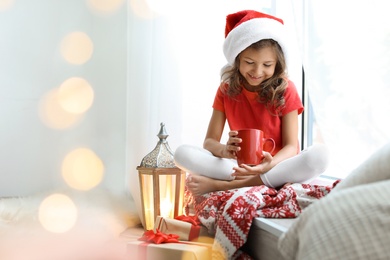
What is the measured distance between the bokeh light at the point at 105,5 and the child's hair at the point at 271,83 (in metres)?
1.08

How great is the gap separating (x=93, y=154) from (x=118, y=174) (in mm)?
162

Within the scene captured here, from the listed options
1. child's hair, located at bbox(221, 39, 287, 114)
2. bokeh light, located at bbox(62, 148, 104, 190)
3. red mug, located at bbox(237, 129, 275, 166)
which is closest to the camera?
red mug, located at bbox(237, 129, 275, 166)

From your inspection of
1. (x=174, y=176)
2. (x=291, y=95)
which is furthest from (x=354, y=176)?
(x=174, y=176)

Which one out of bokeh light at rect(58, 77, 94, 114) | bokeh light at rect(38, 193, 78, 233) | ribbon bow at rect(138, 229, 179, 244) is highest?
bokeh light at rect(58, 77, 94, 114)

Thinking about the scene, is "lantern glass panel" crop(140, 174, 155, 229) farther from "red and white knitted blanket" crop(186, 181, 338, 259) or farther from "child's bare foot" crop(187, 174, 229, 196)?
"red and white knitted blanket" crop(186, 181, 338, 259)

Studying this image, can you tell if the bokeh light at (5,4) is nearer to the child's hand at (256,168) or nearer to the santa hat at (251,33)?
the santa hat at (251,33)

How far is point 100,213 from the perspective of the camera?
220 cm

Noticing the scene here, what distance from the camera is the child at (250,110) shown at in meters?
1.66

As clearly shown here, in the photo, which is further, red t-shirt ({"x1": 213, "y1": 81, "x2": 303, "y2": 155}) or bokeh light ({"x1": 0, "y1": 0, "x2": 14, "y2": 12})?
bokeh light ({"x1": 0, "y1": 0, "x2": 14, "y2": 12})

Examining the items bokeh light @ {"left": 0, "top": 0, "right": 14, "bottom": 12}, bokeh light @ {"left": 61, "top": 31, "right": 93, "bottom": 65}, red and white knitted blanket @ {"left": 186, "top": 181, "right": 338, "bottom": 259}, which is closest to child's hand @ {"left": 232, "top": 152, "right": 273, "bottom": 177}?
red and white knitted blanket @ {"left": 186, "top": 181, "right": 338, "bottom": 259}

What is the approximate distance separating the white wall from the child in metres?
0.92

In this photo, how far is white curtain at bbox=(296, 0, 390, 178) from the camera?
1.46 meters

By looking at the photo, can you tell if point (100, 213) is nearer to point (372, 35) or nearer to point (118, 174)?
point (118, 174)

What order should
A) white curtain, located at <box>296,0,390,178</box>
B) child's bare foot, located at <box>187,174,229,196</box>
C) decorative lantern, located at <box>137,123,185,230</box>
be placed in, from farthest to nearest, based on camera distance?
decorative lantern, located at <box>137,123,185,230</box> → child's bare foot, located at <box>187,174,229,196</box> → white curtain, located at <box>296,0,390,178</box>
